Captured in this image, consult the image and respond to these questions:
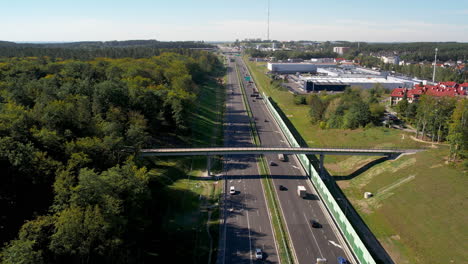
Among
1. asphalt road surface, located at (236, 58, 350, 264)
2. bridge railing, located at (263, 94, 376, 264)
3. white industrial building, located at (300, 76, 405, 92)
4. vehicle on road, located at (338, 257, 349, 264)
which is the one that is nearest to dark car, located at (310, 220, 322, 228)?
asphalt road surface, located at (236, 58, 350, 264)

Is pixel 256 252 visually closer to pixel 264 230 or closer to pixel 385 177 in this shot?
pixel 264 230

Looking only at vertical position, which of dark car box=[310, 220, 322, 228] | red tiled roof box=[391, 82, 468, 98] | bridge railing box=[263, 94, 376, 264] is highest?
red tiled roof box=[391, 82, 468, 98]

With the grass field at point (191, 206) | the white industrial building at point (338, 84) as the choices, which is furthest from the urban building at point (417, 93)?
the grass field at point (191, 206)

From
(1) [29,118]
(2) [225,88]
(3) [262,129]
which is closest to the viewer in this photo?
(1) [29,118]

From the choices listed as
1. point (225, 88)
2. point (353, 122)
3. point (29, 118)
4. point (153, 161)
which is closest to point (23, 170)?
point (29, 118)

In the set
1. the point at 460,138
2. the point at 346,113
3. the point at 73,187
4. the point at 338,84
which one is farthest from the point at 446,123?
the point at 338,84

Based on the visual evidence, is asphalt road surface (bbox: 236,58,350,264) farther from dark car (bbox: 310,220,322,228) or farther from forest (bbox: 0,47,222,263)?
forest (bbox: 0,47,222,263)
